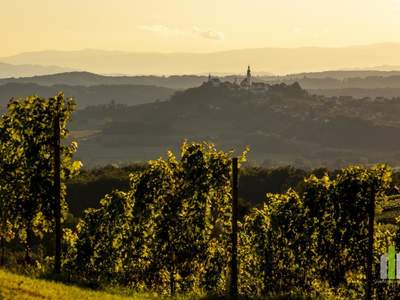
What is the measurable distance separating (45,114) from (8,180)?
225 inches

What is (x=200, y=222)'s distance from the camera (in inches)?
2048

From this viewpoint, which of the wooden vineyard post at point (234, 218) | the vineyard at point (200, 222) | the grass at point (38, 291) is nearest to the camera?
the grass at point (38, 291)

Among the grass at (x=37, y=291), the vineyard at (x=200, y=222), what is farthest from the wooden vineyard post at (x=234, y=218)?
the vineyard at (x=200, y=222)

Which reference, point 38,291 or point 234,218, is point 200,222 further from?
point 38,291

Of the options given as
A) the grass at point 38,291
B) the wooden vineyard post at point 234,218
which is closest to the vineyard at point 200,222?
the wooden vineyard post at point 234,218

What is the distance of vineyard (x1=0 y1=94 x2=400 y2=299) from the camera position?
42.1 m

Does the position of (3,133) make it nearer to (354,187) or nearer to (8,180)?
(8,180)

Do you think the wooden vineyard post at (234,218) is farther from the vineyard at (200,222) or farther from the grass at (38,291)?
the vineyard at (200,222)

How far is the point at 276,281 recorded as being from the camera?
57.9 metres

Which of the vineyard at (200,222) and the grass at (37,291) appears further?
the vineyard at (200,222)

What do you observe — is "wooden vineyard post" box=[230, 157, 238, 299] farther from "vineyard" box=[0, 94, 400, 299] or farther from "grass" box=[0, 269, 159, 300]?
"vineyard" box=[0, 94, 400, 299]

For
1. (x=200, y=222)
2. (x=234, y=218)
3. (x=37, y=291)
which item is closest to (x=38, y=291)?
(x=37, y=291)

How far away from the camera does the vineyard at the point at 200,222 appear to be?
42094 millimetres

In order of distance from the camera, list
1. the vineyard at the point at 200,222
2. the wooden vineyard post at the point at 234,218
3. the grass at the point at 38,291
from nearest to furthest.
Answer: the grass at the point at 38,291 → the wooden vineyard post at the point at 234,218 → the vineyard at the point at 200,222
